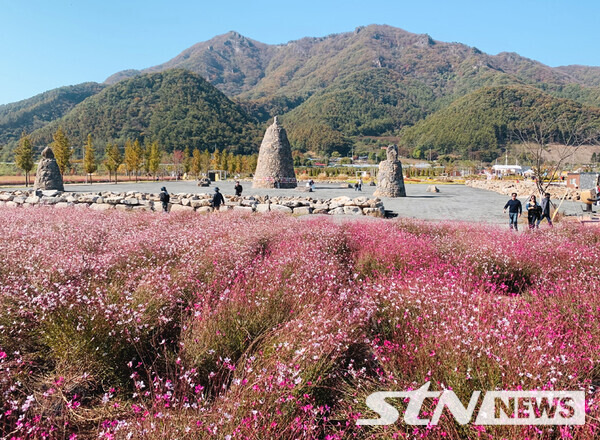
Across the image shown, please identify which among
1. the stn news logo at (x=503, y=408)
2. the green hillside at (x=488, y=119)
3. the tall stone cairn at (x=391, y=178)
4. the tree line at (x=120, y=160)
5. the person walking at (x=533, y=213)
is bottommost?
the stn news logo at (x=503, y=408)

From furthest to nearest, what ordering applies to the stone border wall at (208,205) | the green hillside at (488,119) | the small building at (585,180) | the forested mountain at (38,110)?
the forested mountain at (38,110), the green hillside at (488,119), the small building at (585,180), the stone border wall at (208,205)

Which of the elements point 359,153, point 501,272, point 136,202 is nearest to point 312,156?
point 359,153

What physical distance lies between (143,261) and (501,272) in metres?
5.64

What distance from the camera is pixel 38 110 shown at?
140 m

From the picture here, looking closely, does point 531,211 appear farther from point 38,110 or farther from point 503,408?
point 38,110

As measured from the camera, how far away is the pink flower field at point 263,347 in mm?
2176

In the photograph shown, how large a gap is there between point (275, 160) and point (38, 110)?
15490 centimetres

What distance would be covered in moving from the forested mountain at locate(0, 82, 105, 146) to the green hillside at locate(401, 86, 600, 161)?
134111 millimetres

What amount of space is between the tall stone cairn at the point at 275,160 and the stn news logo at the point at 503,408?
28.5 m

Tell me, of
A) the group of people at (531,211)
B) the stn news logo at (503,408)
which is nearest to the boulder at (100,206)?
the stn news logo at (503,408)

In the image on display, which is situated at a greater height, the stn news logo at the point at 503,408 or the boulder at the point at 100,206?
the boulder at the point at 100,206

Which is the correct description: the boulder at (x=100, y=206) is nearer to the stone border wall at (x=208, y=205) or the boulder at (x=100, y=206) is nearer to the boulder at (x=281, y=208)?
the stone border wall at (x=208, y=205)

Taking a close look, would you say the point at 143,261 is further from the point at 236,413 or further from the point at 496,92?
the point at 496,92

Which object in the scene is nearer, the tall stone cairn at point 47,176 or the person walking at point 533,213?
the person walking at point 533,213
